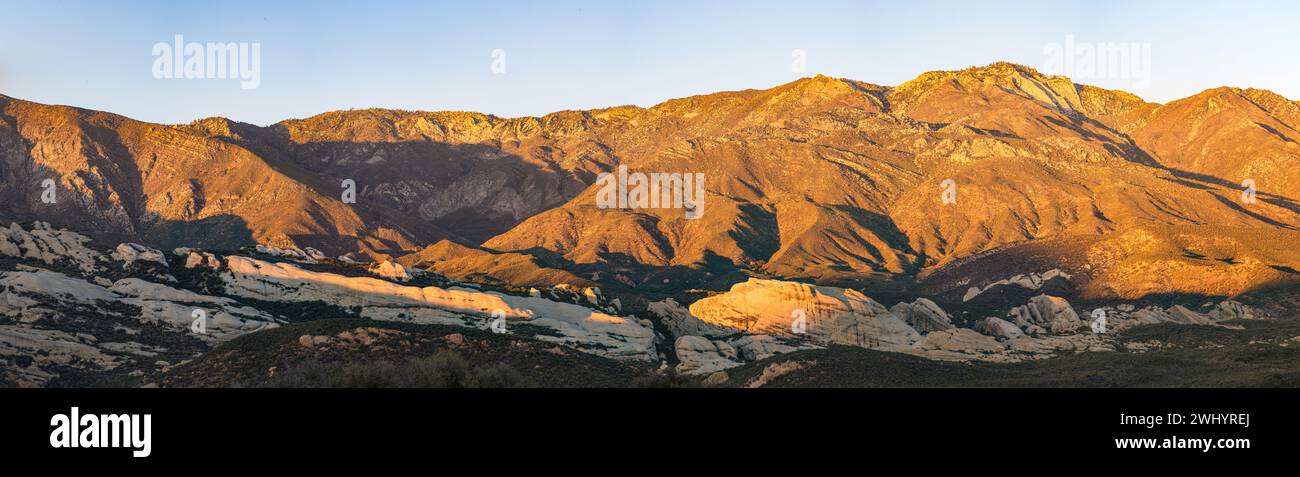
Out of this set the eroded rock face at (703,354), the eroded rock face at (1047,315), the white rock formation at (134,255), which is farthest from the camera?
the eroded rock face at (1047,315)

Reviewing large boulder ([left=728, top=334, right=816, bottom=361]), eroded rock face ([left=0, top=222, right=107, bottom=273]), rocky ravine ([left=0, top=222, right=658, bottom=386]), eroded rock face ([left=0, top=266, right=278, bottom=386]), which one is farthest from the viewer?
eroded rock face ([left=0, top=222, right=107, bottom=273])

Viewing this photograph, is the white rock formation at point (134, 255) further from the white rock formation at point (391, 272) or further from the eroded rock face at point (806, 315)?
the eroded rock face at point (806, 315)

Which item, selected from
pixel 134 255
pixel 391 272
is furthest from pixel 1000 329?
pixel 134 255

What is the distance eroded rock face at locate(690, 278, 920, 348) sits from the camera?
419 ft

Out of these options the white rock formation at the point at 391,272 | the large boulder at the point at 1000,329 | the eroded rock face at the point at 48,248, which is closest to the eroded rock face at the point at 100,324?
the eroded rock face at the point at 48,248

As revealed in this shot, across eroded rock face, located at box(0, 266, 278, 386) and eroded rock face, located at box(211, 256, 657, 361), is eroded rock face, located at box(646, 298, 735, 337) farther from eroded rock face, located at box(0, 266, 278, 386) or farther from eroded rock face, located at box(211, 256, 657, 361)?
eroded rock face, located at box(0, 266, 278, 386)

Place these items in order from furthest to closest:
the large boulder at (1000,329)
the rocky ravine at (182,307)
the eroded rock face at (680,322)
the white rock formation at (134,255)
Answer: the large boulder at (1000,329), the eroded rock face at (680,322), the white rock formation at (134,255), the rocky ravine at (182,307)

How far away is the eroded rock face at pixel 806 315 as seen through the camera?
128 meters

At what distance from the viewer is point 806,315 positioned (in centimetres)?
13225

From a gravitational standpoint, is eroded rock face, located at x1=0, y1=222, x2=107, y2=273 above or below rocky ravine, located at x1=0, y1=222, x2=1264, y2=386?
above

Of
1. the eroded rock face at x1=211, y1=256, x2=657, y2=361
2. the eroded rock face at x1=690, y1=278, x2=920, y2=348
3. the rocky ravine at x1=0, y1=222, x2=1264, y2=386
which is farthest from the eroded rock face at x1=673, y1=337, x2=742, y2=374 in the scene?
the eroded rock face at x1=690, y1=278, x2=920, y2=348

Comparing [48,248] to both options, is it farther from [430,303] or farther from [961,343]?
[961,343]
